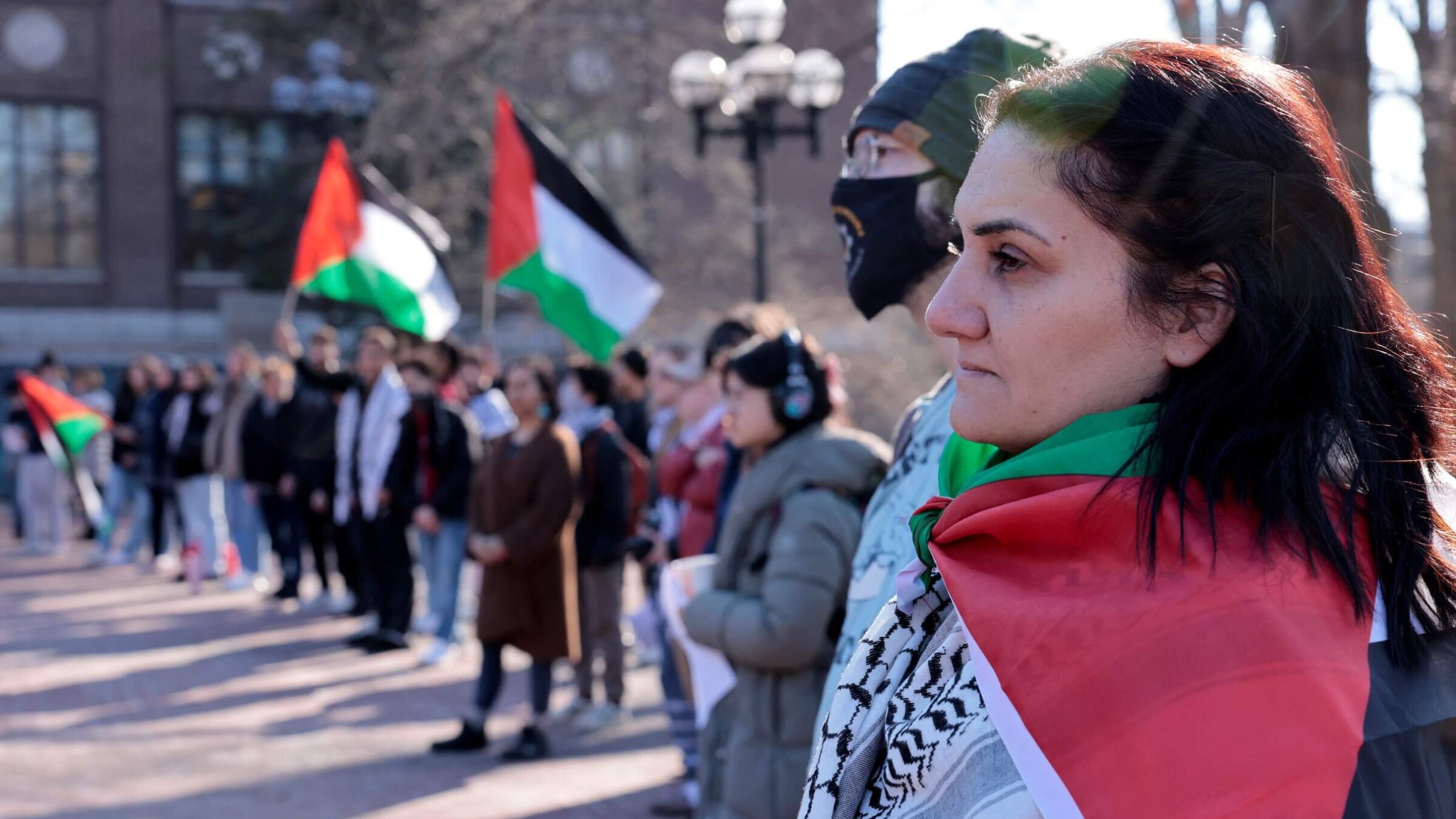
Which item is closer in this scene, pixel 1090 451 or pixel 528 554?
pixel 1090 451

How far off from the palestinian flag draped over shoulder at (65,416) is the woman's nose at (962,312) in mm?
14832

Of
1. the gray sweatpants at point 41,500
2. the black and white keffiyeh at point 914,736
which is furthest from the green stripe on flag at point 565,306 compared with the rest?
the gray sweatpants at point 41,500

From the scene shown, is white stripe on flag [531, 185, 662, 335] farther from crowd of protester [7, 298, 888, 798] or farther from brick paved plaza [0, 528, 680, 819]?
brick paved plaza [0, 528, 680, 819]

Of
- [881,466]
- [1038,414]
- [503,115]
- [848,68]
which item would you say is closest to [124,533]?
[503,115]

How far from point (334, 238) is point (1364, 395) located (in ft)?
29.7

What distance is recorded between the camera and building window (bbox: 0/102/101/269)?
114 ft

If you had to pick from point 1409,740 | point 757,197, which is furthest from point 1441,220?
point 1409,740

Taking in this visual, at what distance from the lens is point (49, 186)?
3494 cm

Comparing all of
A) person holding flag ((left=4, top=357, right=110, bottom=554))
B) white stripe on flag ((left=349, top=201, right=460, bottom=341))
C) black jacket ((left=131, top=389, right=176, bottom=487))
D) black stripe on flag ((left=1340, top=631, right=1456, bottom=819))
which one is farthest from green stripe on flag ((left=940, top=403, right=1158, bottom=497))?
person holding flag ((left=4, top=357, right=110, bottom=554))

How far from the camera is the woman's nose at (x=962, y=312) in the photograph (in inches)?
55.8

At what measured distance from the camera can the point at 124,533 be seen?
19906 mm

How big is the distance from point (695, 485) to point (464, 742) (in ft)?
6.49

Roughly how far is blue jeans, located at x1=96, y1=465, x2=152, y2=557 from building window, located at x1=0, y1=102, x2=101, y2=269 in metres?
19.8

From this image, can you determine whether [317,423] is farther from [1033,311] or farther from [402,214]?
[1033,311]
